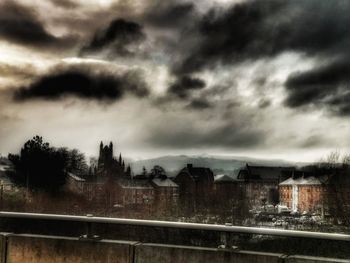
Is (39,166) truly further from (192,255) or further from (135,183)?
(192,255)

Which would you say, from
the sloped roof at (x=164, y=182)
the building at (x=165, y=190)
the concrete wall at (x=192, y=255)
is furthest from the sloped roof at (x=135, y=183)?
Answer: the concrete wall at (x=192, y=255)

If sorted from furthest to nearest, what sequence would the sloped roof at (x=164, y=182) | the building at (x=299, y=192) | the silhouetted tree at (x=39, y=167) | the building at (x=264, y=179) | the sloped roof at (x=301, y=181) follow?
the building at (x=264, y=179) → the sloped roof at (x=301, y=181) → the sloped roof at (x=164, y=182) → the building at (x=299, y=192) → the silhouetted tree at (x=39, y=167)

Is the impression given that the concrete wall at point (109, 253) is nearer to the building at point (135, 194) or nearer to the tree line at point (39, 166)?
the tree line at point (39, 166)

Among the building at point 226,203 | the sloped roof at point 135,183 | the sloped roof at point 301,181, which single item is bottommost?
the building at point 226,203

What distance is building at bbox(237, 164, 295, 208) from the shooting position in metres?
177

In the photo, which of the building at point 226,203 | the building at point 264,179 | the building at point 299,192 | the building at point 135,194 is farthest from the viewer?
the building at point 264,179

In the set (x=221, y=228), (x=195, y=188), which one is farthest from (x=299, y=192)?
(x=221, y=228)

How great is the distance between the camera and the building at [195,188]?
112 meters

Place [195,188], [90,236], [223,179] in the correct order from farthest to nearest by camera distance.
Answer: [223,179] < [195,188] < [90,236]

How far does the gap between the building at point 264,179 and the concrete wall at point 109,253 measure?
6439 inches

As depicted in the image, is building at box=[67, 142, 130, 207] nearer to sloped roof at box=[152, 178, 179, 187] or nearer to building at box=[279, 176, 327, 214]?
sloped roof at box=[152, 178, 179, 187]

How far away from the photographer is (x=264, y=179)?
7352 inches

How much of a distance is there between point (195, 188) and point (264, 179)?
3977 cm

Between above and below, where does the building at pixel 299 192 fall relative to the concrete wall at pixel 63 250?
above
